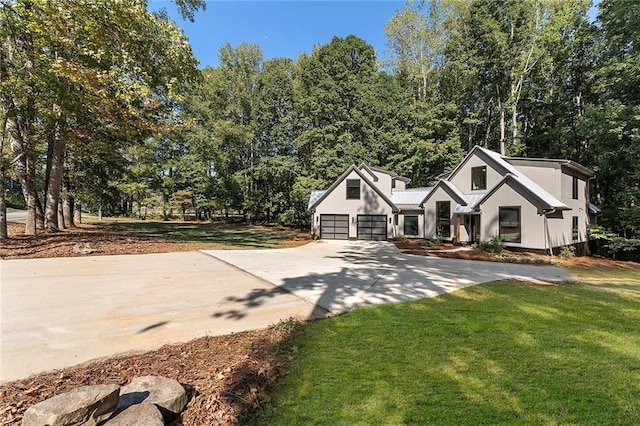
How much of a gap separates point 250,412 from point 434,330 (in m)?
3.05

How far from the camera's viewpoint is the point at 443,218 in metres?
19.9

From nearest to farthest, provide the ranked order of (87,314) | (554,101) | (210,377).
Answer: (210,377) → (87,314) → (554,101)

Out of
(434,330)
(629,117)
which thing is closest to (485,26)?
(629,117)

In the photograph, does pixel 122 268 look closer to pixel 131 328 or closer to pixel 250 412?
pixel 131 328

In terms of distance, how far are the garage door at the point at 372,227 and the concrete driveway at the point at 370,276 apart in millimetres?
8840

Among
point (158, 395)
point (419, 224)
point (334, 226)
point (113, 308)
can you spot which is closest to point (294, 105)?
point (334, 226)

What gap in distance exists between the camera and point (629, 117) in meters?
16.5

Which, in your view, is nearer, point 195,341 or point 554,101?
point 195,341

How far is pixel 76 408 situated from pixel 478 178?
67.2ft

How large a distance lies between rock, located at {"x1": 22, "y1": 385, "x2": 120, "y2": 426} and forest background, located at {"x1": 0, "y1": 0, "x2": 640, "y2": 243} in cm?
830

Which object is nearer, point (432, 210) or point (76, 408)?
point (76, 408)

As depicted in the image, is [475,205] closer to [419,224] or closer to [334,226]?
[419,224]

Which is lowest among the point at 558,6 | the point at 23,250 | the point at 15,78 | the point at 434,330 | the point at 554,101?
the point at 434,330

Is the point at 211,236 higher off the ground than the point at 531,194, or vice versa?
the point at 531,194
